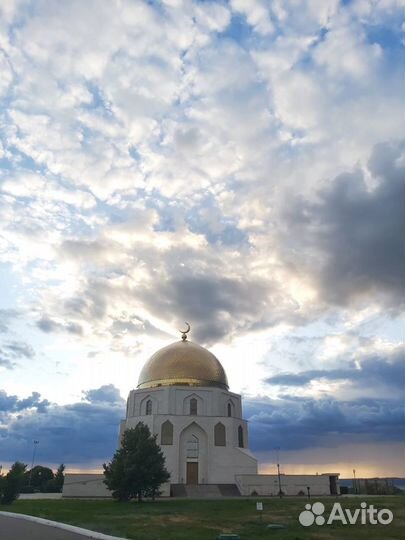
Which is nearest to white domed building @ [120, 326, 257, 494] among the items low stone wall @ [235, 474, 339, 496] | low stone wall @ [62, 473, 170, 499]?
low stone wall @ [235, 474, 339, 496]

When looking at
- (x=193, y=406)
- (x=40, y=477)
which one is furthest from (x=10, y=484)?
(x=40, y=477)

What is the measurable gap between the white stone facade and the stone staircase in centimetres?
141

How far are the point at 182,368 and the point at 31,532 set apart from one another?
3147cm

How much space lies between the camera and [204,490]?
38.1 m

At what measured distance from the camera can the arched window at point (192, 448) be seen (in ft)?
138

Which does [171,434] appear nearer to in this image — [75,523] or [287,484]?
[287,484]

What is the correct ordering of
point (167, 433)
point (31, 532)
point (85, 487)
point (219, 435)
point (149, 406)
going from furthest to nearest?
point (149, 406), point (219, 435), point (167, 433), point (85, 487), point (31, 532)

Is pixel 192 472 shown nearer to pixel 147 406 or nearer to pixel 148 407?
pixel 148 407

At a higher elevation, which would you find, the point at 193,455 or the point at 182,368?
the point at 182,368

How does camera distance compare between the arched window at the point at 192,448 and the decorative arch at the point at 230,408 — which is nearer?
the arched window at the point at 192,448

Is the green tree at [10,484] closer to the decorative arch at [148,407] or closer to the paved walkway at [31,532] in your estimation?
the paved walkway at [31,532]

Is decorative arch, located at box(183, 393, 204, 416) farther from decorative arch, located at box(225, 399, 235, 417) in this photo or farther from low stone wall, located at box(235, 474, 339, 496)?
low stone wall, located at box(235, 474, 339, 496)

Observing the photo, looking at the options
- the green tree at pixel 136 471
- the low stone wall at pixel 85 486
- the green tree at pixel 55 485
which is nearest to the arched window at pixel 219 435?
the low stone wall at pixel 85 486

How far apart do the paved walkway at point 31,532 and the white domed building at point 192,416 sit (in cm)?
2104
